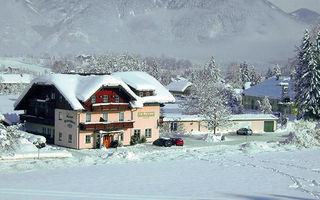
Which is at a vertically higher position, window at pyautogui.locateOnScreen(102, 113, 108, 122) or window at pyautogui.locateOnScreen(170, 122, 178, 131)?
window at pyautogui.locateOnScreen(102, 113, 108, 122)

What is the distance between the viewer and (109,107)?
57.8m

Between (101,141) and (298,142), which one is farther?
(101,141)

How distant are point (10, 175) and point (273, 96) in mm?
83533

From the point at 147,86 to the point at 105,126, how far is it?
8380mm

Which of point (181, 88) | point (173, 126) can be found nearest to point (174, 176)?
point (173, 126)

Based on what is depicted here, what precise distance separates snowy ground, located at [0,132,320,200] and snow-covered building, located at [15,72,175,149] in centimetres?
1389

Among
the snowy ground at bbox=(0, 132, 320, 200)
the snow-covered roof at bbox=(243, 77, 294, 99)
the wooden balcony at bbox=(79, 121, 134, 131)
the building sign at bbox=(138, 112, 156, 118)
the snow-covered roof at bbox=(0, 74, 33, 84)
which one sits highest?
the snow-covered roof at bbox=(0, 74, 33, 84)

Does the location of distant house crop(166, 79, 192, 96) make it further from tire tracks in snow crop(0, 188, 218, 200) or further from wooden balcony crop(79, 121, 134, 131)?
tire tracks in snow crop(0, 188, 218, 200)

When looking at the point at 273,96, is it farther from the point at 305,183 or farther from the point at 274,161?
the point at 305,183

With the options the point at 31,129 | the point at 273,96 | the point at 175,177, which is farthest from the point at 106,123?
the point at 273,96

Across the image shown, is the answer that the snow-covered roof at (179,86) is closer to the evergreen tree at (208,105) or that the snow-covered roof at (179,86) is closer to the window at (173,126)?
the evergreen tree at (208,105)

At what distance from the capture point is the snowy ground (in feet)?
91.7

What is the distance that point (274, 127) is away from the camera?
263 feet

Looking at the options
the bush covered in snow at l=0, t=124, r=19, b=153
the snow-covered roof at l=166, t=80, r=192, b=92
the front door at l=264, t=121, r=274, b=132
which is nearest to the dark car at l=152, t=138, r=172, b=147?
the bush covered in snow at l=0, t=124, r=19, b=153
